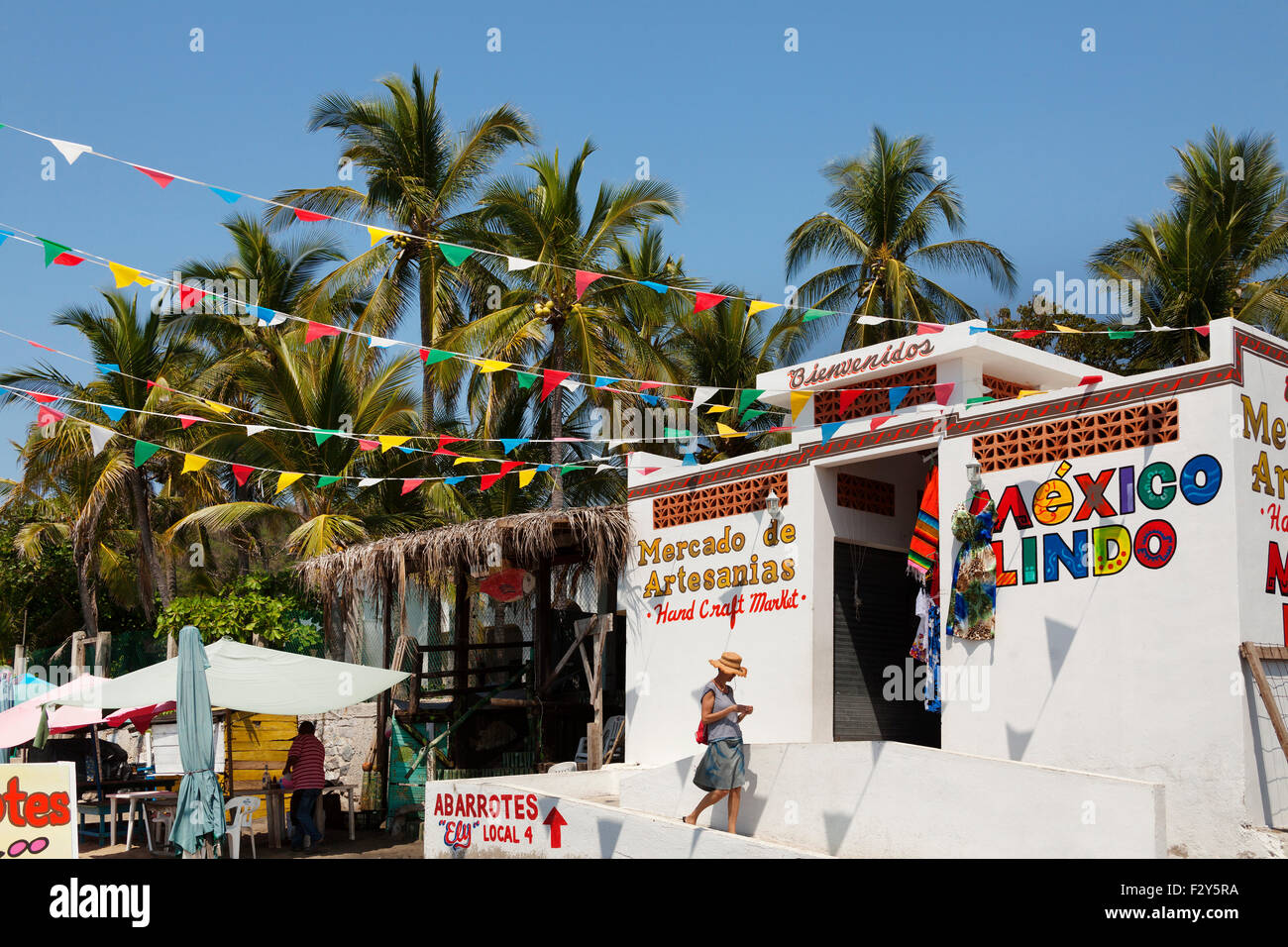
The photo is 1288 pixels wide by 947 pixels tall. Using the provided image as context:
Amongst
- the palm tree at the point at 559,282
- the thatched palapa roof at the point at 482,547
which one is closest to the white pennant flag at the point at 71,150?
the thatched palapa roof at the point at 482,547

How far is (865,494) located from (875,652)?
1.69 m

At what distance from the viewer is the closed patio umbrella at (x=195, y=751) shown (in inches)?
445

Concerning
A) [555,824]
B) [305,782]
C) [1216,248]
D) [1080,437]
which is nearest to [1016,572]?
[1080,437]

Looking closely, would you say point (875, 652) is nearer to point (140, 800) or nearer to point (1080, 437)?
point (1080, 437)

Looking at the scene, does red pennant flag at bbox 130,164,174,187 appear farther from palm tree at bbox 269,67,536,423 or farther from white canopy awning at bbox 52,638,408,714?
palm tree at bbox 269,67,536,423

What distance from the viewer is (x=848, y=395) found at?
44.9 feet

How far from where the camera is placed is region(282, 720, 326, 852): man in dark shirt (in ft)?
46.6

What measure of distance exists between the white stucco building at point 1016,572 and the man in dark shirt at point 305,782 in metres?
3.58

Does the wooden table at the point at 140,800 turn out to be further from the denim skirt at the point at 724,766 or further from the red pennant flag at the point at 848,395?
the red pennant flag at the point at 848,395

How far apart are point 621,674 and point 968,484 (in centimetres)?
652

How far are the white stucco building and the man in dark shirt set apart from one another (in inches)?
141
